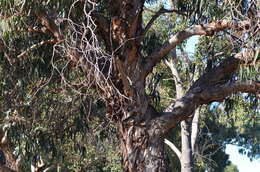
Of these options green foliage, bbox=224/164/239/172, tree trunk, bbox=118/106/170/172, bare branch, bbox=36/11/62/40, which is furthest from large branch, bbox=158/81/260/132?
green foliage, bbox=224/164/239/172

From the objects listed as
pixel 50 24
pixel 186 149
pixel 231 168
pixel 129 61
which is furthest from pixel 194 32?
pixel 231 168

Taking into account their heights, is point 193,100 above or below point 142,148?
above

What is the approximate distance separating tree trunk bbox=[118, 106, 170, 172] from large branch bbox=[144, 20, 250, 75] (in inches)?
30.4

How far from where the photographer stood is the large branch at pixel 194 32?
580 centimetres

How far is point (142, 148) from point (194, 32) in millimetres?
1497

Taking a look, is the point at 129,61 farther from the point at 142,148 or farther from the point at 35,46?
the point at 35,46

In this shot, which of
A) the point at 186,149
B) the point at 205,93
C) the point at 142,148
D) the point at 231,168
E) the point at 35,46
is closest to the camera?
the point at 142,148

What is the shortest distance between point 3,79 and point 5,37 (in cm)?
108

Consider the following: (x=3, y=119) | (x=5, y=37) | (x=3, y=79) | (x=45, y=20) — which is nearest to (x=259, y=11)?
(x=45, y=20)

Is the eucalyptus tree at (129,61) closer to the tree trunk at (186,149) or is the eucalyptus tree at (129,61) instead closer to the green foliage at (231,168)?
the tree trunk at (186,149)

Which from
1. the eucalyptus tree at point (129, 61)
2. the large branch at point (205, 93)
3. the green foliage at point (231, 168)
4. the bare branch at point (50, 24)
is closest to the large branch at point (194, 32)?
the eucalyptus tree at point (129, 61)

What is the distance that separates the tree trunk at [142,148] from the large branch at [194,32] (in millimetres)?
773

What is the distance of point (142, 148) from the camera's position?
6.13 metres

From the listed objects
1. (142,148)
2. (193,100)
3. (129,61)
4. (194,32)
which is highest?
(194,32)
